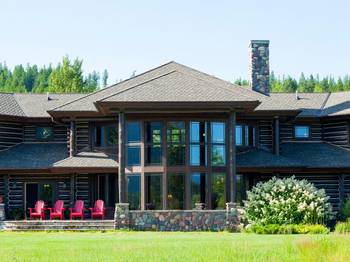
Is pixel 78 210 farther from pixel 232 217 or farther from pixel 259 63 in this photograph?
pixel 259 63

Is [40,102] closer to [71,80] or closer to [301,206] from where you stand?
[301,206]

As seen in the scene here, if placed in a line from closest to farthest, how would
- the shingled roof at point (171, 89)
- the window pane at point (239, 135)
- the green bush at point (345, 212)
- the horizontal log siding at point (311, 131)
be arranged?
the shingled roof at point (171, 89), the green bush at point (345, 212), the window pane at point (239, 135), the horizontal log siding at point (311, 131)

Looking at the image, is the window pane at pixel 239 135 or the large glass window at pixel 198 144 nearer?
the large glass window at pixel 198 144

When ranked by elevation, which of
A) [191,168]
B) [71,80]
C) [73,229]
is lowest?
[73,229]

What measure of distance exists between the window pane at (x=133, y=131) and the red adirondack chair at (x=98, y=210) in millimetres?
3139

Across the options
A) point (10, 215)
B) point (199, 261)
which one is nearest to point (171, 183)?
→ point (10, 215)

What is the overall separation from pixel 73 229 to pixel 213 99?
7.33 m

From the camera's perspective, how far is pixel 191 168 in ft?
96.2

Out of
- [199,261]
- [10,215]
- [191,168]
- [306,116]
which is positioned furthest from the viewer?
[306,116]

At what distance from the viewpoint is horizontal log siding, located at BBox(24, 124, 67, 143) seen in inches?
1380

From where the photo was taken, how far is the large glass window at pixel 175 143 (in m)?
29.3

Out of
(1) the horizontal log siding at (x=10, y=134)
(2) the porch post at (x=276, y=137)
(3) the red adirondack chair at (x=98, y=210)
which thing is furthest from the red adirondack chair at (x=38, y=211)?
(2) the porch post at (x=276, y=137)

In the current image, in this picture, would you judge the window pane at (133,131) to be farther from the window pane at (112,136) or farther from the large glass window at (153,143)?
the window pane at (112,136)

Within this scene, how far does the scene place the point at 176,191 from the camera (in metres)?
29.4
